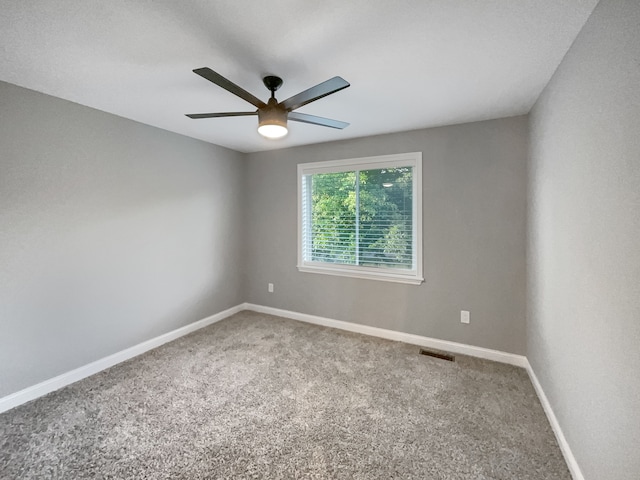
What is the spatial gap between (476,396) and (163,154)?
3.79 meters

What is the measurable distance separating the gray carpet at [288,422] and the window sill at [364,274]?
2.52ft

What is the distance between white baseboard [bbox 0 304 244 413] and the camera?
6.73ft

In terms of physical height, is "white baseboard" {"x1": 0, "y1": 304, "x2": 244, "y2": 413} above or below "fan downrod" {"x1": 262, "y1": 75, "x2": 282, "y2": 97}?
below

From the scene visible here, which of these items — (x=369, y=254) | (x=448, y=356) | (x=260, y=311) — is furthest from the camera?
(x=260, y=311)

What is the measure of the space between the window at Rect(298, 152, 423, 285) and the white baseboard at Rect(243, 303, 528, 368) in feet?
2.03

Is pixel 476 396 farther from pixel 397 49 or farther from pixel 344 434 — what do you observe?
pixel 397 49

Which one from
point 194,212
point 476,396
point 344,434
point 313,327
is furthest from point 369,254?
point 194,212

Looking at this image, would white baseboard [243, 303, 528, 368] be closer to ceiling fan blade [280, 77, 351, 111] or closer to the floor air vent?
the floor air vent

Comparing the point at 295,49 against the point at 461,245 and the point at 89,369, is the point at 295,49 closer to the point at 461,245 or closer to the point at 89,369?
the point at 461,245

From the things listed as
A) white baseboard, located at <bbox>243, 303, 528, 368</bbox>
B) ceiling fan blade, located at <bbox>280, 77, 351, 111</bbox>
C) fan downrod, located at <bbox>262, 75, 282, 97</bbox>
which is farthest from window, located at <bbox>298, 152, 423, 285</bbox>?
ceiling fan blade, located at <bbox>280, 77, 351, 111</bbox>

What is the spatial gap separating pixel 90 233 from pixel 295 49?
7.76 feet

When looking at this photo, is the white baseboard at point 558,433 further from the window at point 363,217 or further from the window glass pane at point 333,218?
the window glass pane at point 333,218

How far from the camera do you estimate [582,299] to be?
4.70ft

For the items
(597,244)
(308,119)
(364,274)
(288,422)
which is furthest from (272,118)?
(364,274)
